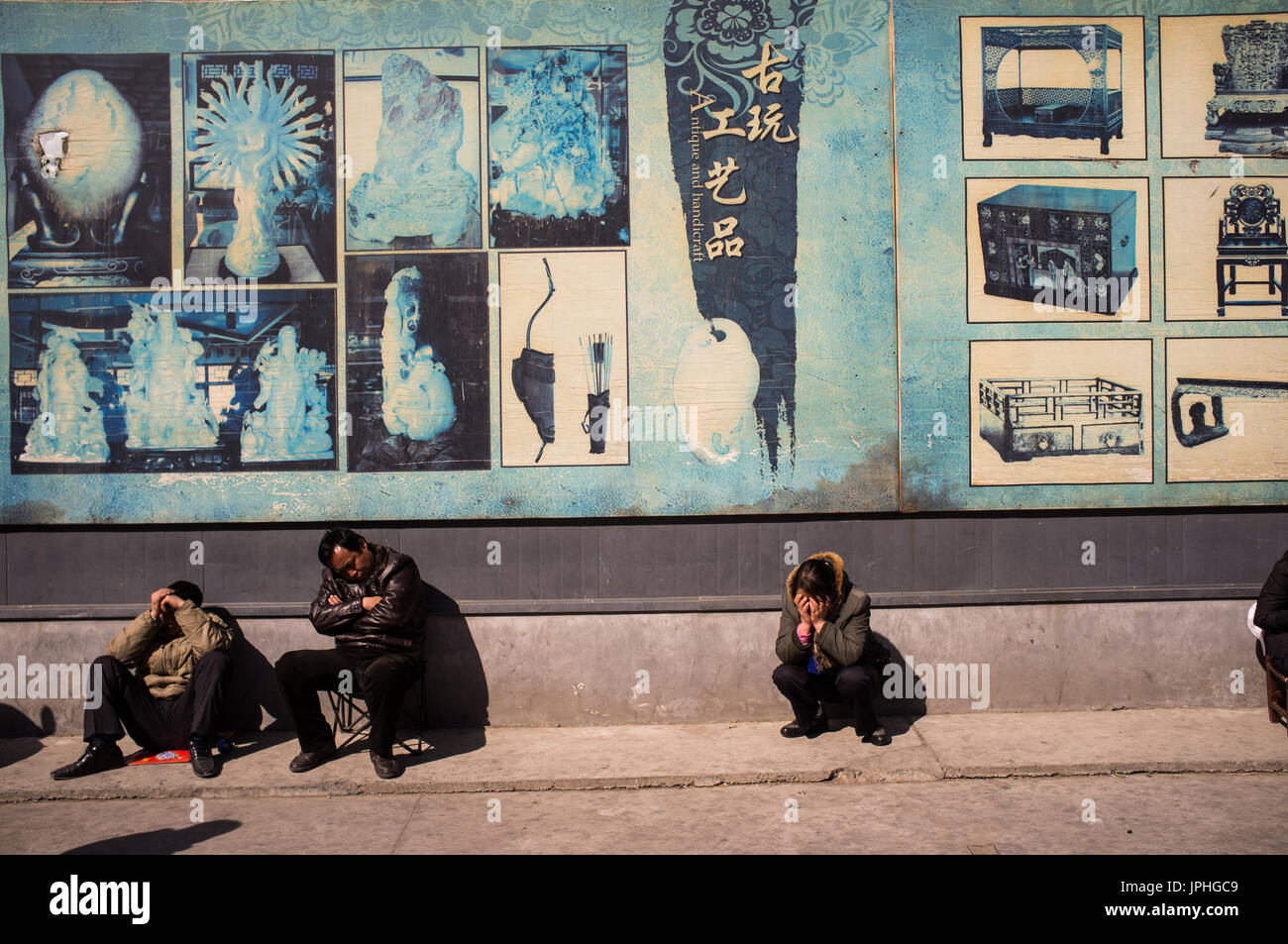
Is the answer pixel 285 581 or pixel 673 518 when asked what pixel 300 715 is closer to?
pixel 285 581

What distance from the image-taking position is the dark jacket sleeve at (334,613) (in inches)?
248

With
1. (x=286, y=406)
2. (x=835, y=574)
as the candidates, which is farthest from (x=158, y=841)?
(x=835, y=574)

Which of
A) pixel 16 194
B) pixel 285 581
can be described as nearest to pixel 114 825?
pixel 285 581

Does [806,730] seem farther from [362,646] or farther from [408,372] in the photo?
[408,372]

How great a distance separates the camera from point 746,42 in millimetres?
6895

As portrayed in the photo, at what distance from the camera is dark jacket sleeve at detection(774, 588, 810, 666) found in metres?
6.45

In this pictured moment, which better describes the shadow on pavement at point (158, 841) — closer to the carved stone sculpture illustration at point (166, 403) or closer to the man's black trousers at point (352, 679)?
the man's black trousers at point (352, 679)

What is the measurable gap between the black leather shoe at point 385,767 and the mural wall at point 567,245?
1777 mm

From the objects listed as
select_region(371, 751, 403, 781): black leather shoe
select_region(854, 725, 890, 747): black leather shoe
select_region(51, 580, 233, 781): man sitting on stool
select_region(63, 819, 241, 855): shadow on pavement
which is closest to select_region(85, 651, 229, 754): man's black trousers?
select_region(51, 580, 233, 781): man sitting on stool

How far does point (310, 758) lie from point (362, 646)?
2.57 feet

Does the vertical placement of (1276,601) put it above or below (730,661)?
above

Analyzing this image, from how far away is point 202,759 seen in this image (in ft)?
19.9

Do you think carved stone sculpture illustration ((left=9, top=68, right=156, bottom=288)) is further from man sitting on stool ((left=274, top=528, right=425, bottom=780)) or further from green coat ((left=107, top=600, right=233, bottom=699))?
man sitting on stool ((left=274, top=528, right=425, bottom=780))

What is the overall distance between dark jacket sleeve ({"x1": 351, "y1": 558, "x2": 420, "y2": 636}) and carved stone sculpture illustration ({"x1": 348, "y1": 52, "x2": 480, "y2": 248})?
97.0 inches
